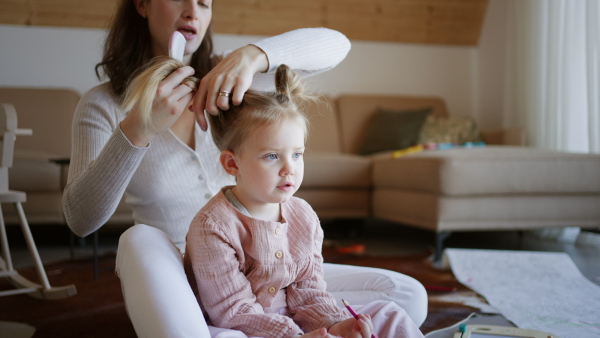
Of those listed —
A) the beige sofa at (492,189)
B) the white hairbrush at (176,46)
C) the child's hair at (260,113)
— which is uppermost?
the white hairbrush at (176,46)

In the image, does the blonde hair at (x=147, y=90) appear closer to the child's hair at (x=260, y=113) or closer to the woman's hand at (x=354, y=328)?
the child's hair at (x=260, y=113)

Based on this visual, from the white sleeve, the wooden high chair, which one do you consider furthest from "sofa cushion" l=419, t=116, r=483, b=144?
the wooden high chair

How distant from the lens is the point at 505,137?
329cm

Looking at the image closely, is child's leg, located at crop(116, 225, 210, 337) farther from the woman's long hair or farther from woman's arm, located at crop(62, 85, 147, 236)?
the woman's long hair

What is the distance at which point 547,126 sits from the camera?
10.5ft

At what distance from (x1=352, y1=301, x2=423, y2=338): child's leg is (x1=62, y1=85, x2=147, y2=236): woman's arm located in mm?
524

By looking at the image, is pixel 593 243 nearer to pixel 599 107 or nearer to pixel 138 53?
pixel 599 107

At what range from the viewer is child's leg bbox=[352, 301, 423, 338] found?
1.00 m

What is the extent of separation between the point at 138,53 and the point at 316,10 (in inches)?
111

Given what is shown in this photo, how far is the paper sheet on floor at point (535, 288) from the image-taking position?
1.49m

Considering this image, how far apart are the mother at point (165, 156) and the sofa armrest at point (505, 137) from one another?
2168 millimetres

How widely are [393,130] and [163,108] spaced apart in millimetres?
2734

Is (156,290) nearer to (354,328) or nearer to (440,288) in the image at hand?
(354,328)

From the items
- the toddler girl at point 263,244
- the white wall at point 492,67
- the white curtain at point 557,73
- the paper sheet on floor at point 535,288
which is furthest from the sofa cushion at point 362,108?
the toddler girl at point 263,244
